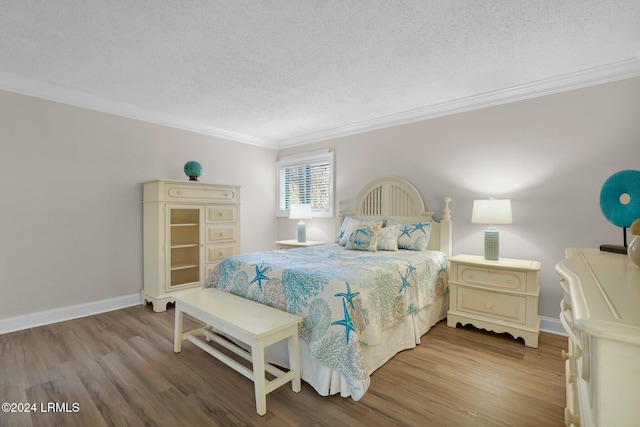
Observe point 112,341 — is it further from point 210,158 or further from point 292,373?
point 210,158

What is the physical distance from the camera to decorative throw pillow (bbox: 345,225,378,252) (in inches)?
126

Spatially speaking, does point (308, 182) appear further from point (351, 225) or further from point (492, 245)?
point (492, 245)

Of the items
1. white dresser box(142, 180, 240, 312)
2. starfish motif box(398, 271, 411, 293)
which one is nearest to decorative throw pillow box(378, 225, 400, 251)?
starfish motif box(398, 271, 411, 293)

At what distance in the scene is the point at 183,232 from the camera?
384 centimetres

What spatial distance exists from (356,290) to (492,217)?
5.46 ft

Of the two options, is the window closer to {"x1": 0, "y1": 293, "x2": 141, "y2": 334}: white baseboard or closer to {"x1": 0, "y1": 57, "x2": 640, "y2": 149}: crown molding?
{"x1": 0, "y1": 57, "x2": 640, "y2": 149}: crown molding

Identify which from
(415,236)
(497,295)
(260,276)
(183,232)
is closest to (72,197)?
(183,232)

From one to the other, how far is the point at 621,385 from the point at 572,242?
2777 mm

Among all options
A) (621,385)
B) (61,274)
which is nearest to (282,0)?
(621,385)

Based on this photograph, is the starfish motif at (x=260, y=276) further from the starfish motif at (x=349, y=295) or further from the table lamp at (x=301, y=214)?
the table lamp at (x=301, y=214)

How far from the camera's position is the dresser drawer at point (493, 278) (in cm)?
257

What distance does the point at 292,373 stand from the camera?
73.2 inches

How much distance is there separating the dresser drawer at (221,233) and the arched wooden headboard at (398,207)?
4.94ft

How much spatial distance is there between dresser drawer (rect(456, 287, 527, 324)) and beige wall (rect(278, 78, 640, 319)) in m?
0.53
